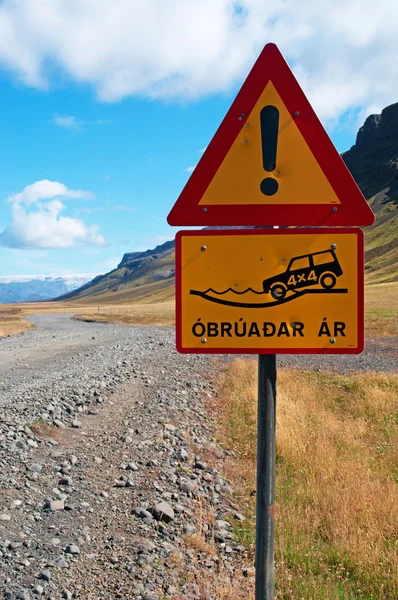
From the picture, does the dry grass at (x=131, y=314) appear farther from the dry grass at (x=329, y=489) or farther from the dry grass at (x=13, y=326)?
the dry grass at (x=329, y=489)

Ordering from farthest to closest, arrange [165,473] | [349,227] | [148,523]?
1. [165,473]
2. [148,523]
3. [349,227]

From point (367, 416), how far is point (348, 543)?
5.06 m

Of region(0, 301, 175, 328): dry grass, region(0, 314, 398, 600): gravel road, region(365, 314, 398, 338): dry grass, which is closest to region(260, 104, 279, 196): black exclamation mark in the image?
region(0, 314, 398, 600): gravel road

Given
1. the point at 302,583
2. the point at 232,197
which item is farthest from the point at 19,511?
the point at 232,197

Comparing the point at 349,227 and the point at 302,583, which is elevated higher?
the point at 349,227

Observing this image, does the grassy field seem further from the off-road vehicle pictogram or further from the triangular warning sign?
the off-road vehicle pictogram

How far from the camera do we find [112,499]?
465 cm

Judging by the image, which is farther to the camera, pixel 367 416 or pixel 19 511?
pixel 367 416

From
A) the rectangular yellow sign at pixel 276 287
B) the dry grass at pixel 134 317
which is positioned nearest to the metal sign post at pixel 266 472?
the rectangular yellow sign at pixel 276 287

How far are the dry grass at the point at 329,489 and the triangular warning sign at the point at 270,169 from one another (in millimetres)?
2785

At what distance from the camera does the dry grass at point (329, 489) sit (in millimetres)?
3656

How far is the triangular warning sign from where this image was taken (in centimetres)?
241

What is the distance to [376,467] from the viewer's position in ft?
19.4

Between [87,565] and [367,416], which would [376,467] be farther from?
[87,565]
